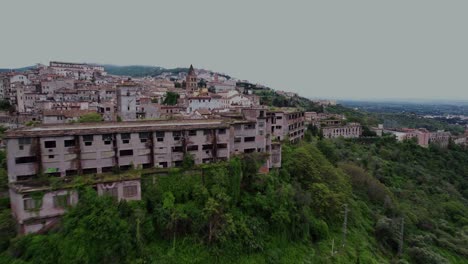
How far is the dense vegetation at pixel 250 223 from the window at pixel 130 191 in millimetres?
820

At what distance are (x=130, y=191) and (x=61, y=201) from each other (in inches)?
194

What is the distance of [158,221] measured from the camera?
2391 cm

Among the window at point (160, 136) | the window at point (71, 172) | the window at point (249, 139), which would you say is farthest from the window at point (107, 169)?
the window at point (249, 139)

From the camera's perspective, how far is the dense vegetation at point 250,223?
69.8 ft

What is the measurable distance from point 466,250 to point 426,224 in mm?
5304

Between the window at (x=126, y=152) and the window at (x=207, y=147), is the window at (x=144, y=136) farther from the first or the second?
the window at (x=207, y=147)

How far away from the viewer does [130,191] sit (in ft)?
81.5

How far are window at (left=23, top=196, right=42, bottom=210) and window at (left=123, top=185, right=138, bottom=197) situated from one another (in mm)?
5871

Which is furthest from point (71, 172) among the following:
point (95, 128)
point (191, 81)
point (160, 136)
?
point (191, 81)

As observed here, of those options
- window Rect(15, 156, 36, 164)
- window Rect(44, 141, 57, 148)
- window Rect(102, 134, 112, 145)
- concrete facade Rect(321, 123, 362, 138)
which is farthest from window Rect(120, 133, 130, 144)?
concrete facade Rect(321, 123, 362, 138)

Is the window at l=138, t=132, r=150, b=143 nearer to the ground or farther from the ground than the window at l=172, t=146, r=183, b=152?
farther from the ground

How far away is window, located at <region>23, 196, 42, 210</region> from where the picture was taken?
70.2 ft

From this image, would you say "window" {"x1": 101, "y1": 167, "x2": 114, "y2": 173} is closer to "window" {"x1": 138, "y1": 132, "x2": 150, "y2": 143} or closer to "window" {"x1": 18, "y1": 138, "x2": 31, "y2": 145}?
"window" {"x1": 138, "y1": 132, "x2": 150, "y2": 143}

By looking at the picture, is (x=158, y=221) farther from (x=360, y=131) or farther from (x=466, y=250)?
(x=360, y=131)
